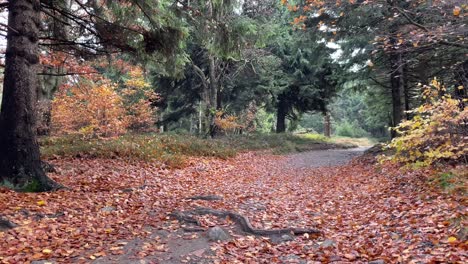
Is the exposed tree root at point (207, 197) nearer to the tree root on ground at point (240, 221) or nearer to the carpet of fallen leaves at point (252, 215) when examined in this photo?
the carpet of fallen leaves at point (252, 215)

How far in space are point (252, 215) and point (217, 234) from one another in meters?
A: 1.31

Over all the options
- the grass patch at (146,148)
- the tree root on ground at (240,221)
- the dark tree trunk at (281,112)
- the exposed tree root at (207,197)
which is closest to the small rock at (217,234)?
the tree root on ground at (240,221)

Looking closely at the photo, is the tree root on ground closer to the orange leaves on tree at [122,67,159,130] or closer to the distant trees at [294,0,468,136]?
the distant trees at [294,0,468,136]

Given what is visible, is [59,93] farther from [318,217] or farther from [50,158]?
[318,217]

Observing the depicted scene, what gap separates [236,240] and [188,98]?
67.1 ft

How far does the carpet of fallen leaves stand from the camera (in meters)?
4.39

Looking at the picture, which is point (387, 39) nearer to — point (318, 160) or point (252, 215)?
point (252, 215)

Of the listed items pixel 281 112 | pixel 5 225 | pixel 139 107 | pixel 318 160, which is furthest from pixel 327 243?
pixel 281 112

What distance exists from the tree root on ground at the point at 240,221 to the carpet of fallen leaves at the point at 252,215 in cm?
15

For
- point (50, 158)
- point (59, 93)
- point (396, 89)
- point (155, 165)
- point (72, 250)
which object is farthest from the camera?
point (59, 93)

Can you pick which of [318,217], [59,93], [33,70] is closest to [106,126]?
[59,93]

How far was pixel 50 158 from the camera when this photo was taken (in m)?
9.98

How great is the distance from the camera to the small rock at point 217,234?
5039mm

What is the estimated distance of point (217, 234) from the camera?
5.09m
